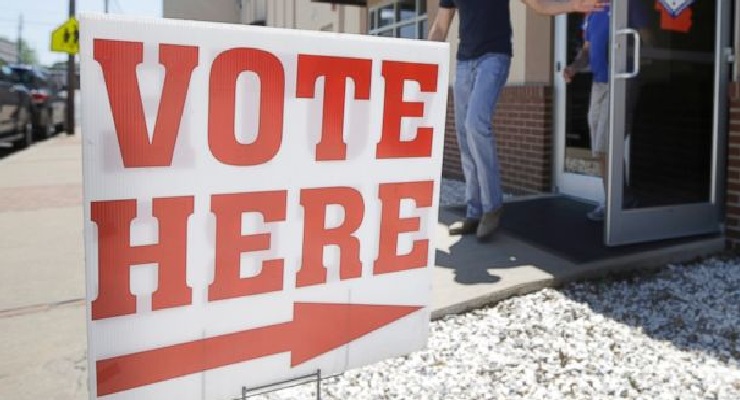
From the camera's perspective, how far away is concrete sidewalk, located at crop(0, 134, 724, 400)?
2.80m

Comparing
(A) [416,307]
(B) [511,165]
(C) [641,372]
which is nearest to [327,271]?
(A) [416,307]

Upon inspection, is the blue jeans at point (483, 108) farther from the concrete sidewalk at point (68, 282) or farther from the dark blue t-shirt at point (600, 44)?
the dark blue t-shirt at point (600, 44)

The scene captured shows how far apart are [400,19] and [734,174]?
642cm

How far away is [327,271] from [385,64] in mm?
621

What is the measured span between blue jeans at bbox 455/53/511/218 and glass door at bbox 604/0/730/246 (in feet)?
2.33

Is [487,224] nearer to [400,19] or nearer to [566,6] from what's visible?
[566,6]

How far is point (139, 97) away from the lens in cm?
156

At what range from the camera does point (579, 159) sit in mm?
6383

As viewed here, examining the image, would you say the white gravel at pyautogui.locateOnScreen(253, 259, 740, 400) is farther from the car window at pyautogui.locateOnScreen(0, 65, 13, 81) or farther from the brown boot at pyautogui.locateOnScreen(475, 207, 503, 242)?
the car window at pyautogui.locateOnScreen(0, 65, 13, 81)

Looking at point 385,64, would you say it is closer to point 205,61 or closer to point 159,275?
point 205,61

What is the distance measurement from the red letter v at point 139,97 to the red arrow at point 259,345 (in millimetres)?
482

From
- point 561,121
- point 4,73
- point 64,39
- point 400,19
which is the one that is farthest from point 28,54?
point 561,121

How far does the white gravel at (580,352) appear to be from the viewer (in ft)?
8.64

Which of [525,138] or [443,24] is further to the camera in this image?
[525,138]
